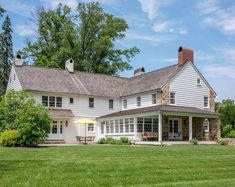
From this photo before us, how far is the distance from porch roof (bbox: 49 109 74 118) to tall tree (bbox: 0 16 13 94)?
66.8 feet

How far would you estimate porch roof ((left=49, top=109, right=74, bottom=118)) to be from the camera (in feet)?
115

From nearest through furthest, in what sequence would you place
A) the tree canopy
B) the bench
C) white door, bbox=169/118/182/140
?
the tree canopy < the bench < white door, bbox=169/118/182/140

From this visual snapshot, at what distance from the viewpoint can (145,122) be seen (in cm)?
3472

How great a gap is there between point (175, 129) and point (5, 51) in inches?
1227

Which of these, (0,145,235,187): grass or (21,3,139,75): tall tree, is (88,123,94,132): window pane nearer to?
(21,3,139,75): tall tree

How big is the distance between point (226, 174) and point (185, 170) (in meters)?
1.27

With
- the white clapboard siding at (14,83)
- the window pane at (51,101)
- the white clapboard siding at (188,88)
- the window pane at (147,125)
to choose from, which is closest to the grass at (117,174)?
the window pane at (147,125)

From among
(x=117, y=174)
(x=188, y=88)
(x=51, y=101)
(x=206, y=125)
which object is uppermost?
(x=188, y=88)

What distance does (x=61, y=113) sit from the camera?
36.0 m

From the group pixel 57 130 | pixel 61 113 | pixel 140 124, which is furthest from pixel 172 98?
pixel 57 130

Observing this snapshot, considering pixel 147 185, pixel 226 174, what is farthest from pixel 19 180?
pixel 226 174

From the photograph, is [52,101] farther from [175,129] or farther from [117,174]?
[117,174]

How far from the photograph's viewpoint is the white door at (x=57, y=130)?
118ft

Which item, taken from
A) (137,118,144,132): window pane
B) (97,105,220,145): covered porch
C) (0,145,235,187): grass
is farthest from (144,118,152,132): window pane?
(0,145,235,187): grass
